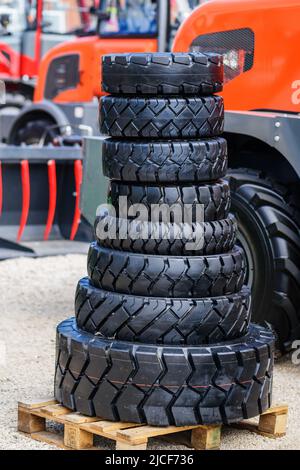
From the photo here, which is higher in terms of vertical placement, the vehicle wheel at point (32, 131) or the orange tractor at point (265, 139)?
the orange tractor at point (265, 139)

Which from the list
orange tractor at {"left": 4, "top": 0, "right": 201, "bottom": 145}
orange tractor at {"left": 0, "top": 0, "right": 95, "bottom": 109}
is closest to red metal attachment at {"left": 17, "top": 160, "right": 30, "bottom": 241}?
orange tractor at {"left": 4, "top": 0, "right": 201, "bottom": 145}

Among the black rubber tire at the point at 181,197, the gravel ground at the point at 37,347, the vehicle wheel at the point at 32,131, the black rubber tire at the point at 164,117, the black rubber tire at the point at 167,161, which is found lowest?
the gravel ground at the point at 37,347

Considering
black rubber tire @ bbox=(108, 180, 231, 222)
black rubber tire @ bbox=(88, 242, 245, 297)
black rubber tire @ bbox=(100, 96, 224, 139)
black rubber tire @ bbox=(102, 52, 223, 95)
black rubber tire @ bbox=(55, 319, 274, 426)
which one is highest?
black rubber tire @ bbox=(102, 52, 223, 95)

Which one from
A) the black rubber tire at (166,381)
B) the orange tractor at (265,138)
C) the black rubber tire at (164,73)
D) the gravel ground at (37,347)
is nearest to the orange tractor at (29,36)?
the gravel ground at (37,347)

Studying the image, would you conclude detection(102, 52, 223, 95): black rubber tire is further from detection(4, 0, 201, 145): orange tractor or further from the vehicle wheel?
the vehicle wheel

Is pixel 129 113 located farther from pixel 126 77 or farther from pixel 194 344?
pixel 194 344

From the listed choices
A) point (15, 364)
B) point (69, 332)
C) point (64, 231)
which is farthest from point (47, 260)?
point (69, 332)

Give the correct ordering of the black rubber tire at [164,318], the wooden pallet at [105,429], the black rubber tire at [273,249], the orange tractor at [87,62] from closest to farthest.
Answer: the wooden pallet at [105,429] < the black rubber tire at [164,318] < the black rubber tire at [273,249] < the orange tractor at [87,62]

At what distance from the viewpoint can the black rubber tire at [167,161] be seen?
4496 millimetres

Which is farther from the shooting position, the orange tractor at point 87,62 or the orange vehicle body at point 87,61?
the orange vehicle body at point 87,61

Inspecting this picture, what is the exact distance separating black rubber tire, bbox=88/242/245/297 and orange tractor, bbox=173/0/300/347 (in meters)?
1.38

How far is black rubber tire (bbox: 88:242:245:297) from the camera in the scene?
4.41m

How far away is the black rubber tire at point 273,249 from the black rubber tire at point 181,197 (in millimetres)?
1297

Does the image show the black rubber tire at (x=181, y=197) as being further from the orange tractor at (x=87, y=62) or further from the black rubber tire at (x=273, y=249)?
the orange tractor at (x=87, y=62)
